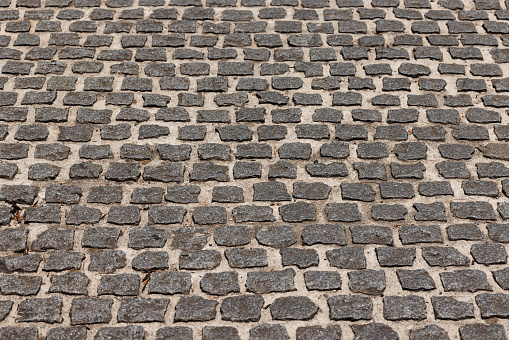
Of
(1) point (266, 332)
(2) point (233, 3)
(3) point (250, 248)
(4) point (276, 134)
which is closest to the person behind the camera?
(1) point (266, 332)

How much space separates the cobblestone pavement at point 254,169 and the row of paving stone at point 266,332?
0.01 m

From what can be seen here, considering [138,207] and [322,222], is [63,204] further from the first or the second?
[322,222]

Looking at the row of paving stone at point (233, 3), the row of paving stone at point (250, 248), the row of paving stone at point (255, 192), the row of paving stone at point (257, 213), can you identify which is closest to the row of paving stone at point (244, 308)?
the row of paving stone at point (250, 248)

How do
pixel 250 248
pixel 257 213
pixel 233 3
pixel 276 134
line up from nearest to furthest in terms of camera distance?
pixel 250 248 < pixel 257 213 < pixel 276 134 < pixel 233 3

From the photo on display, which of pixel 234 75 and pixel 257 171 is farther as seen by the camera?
pixel 234 75

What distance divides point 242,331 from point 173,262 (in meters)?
0.64

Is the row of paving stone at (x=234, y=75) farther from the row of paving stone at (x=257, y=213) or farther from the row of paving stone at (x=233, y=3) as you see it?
the row of paving stone at (x=257, y=213)

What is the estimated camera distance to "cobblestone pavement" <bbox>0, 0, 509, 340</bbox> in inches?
130

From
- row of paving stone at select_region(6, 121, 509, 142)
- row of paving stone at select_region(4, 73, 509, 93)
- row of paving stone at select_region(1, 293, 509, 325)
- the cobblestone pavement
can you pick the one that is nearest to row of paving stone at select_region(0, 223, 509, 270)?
the cobblestone pavement

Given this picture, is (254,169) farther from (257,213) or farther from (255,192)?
(257,213)

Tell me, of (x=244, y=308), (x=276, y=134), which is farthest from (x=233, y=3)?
(x=244, y=308)

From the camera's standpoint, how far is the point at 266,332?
10.5 feet

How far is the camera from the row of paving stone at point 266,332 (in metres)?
3.17

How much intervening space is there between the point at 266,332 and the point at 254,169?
47.1 inches
